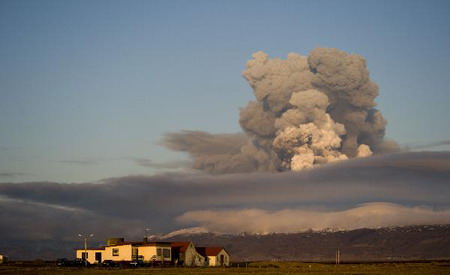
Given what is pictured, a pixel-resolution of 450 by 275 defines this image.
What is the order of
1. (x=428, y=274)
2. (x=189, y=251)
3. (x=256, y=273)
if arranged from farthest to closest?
1. (x=189, y=251)
2. (x=256, y=273)
3. (x=428, y=274)

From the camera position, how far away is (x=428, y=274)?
105312mm

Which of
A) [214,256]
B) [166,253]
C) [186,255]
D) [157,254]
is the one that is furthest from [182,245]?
[157,254]

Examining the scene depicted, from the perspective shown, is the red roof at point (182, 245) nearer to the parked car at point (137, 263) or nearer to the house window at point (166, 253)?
the house window at point (166, 253)

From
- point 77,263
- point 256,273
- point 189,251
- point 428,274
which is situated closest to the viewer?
point 428,274

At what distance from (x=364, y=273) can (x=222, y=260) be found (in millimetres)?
60812

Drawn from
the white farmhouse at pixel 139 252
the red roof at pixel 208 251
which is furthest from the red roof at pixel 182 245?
the red roof at pixel 208 251

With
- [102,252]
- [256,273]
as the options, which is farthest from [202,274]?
[102,252]

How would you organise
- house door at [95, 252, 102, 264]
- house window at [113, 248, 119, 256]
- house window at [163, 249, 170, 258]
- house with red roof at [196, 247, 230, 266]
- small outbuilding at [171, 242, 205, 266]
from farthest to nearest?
1. house with red roof at [196, 247, 230, 266]
2. house door at [95, 252, 102, 264]
3. small outbuilding at [171, 242, 205, 266]
4. house window at [113, 248, 119, 256]
5. house window at [163, 249, 170, 258]

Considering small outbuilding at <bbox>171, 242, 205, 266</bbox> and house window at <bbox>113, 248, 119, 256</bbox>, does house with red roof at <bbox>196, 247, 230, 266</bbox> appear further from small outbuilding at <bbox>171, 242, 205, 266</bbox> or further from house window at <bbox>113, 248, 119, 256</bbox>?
house window at <bbox>113, 248, 119, 256</bbox>

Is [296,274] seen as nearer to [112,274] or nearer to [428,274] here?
[428,274]

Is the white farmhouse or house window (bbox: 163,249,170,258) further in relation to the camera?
house window (bbox: 163,249,170,258)

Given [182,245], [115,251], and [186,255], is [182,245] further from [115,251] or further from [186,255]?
[115,251]

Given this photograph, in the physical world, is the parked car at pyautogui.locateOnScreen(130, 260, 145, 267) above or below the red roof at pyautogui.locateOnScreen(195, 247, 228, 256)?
below

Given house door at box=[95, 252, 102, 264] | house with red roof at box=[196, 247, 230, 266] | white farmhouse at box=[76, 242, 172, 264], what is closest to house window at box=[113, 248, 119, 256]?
white farmhouse at box=[76, 242, 172, 264]
